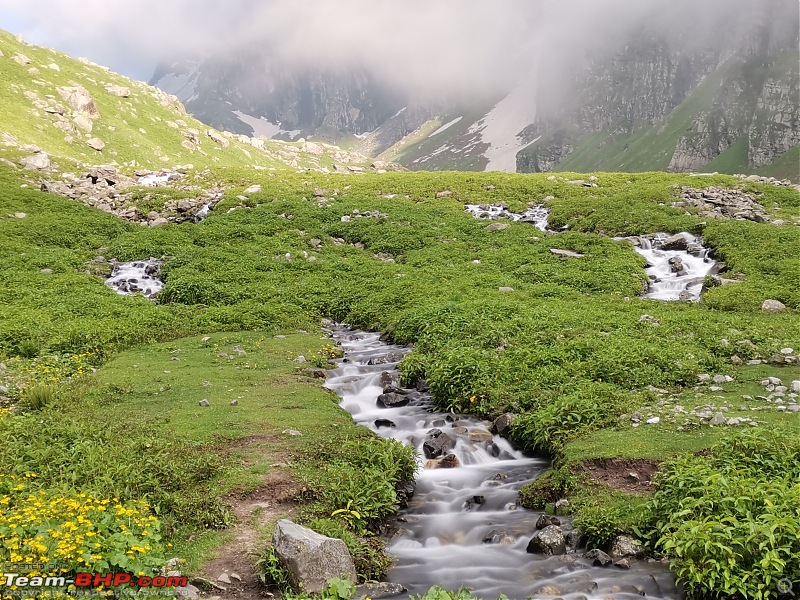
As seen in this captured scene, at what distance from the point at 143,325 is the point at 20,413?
341 inches

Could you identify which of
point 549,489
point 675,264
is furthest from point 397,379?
point 675,264

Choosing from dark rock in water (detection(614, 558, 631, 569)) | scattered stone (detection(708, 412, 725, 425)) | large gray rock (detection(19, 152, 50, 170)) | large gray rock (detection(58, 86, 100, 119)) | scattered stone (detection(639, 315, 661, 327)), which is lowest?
dark rock in water (detection(614, 558, 631, 569))

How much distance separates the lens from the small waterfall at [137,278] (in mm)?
27391

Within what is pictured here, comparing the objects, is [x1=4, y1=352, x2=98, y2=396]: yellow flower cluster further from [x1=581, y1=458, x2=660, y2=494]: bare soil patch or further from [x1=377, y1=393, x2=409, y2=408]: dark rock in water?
[x1=581, y1=458, x2=660, y2=494]: bare soil patch

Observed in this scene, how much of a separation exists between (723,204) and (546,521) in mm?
33845

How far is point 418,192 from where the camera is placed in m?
45.4

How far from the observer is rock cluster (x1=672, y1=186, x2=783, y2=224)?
33.6 m

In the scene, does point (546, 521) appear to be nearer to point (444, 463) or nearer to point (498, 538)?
point (498, 538)

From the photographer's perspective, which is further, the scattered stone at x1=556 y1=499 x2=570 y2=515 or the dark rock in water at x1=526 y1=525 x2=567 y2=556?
the scattered stone at x1=556 y1=499 x2=570 y2=515

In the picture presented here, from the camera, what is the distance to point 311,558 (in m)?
7.82

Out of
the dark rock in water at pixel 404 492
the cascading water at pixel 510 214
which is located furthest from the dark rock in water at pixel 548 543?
the cascading water at pixel 510 214

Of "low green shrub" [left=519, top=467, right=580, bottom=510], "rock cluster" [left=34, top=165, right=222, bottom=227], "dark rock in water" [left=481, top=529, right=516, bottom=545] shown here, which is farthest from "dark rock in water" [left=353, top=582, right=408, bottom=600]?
"rock cluster" [left=34, top=165, right=222, bottom=227]

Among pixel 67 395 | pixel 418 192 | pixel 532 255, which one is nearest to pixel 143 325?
pixel 67 395

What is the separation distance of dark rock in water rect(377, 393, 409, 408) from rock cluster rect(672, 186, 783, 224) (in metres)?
27.0
